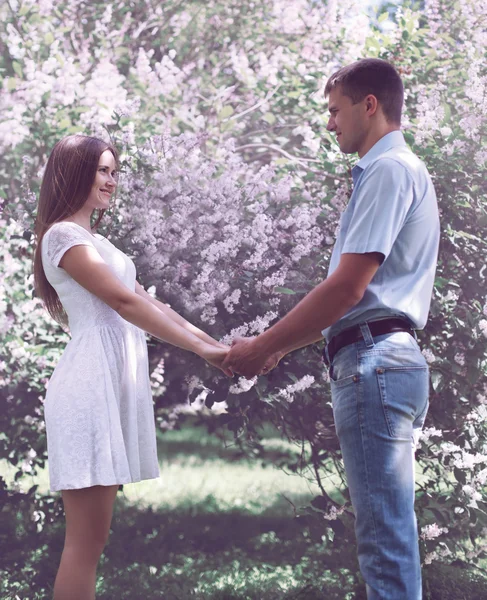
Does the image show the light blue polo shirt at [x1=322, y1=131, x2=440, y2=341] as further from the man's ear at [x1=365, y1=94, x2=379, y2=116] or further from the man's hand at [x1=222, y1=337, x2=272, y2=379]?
the man's hand at [x1=222, y1=337, x2=272, y2=379]

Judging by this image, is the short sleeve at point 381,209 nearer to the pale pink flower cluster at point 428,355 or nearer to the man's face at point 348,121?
the man's face at point 348,121

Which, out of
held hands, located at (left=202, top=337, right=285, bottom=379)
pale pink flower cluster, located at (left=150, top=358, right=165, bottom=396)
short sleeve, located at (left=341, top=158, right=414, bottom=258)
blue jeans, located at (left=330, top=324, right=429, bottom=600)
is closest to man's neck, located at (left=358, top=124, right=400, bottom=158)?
short sleeve, located at (left=341, top=158, right=414, bottom=258)

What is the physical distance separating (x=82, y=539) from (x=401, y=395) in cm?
95

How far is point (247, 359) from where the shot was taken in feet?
7.61

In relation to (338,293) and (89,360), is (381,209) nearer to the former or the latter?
(338,293)

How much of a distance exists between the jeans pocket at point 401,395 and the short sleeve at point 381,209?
0.93 ft

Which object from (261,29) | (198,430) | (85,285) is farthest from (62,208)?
(198,430)

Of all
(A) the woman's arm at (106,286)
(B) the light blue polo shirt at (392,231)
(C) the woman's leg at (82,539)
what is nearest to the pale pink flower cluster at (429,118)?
(B) the light blue polo shirt at (392,231)

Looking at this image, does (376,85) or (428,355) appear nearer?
(376,85)

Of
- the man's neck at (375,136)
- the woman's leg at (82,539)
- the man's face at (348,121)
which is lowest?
the woman's leg at (82,539)

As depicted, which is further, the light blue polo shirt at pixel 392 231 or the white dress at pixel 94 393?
the white dress at pixel 94 393

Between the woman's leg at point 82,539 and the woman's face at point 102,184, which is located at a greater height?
the woman's face at point 102,184

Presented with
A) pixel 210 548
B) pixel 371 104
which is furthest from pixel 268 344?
pixel 210 548

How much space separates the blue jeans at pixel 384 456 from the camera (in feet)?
6.07
